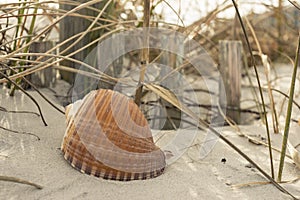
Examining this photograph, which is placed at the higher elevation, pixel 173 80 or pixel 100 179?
pixel 173 80

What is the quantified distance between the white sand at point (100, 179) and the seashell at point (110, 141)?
0.10ft

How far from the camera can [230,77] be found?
7.16ft

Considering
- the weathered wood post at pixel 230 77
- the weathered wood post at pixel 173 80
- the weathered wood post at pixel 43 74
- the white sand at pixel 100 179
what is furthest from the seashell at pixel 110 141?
the weathered wood post at pixel 230 77

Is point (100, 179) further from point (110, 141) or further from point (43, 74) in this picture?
point (43, 74)

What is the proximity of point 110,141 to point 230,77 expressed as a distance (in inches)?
47.5

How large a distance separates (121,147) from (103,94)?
0.18m

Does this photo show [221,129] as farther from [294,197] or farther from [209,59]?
[209,59]

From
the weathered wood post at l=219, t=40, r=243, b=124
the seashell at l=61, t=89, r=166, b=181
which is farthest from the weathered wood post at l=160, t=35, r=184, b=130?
the seashell at l=61, t=89, r=166, b=181

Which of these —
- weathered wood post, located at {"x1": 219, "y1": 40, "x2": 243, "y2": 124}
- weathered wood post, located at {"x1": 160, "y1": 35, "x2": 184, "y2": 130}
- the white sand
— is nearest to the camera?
the white sand

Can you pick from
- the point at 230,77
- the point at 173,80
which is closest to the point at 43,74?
the point at 173,80

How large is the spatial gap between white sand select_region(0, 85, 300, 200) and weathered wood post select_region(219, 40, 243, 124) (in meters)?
0.73

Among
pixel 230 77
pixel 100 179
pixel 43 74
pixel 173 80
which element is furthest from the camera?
pixel 230 77

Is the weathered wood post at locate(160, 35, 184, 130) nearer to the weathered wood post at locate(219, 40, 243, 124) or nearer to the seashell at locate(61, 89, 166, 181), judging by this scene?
the weathered wood post at locate(219, 40, 243, 124)

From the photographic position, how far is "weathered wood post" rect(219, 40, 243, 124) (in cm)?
215
